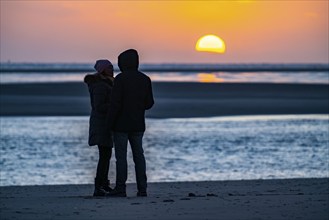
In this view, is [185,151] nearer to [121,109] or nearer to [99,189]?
[99,189]

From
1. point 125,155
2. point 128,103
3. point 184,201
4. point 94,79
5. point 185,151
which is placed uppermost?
point 94,79

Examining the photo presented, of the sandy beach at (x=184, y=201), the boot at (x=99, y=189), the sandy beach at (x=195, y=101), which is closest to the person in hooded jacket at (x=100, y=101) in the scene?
the boot at (x=99, y=189)

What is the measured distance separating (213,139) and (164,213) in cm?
1324

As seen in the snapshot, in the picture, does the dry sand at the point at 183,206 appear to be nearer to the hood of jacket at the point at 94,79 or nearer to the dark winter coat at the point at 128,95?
the dark winter coat at the point at 128,95

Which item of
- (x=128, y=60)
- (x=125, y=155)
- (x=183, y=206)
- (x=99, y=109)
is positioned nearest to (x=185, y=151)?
(x=125, y=155)

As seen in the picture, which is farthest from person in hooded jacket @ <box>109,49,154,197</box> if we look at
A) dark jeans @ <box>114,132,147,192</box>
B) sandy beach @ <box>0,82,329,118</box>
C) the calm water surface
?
sandy beach @ <box>0,82,329,118</box>

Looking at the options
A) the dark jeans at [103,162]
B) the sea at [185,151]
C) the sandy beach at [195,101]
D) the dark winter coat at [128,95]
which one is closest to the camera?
the dark winter coat at [128,95]

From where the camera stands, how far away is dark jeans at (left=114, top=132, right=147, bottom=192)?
388 inches

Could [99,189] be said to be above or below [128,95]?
below

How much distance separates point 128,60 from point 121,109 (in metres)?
0.57

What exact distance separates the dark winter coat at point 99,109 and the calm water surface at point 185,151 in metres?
4.83

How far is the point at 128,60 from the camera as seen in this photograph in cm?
977

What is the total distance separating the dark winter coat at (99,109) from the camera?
989 centimetres

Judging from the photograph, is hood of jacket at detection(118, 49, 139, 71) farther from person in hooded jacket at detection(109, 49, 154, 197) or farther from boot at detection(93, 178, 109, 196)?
boot at detection(93, 178, 109, 196)
